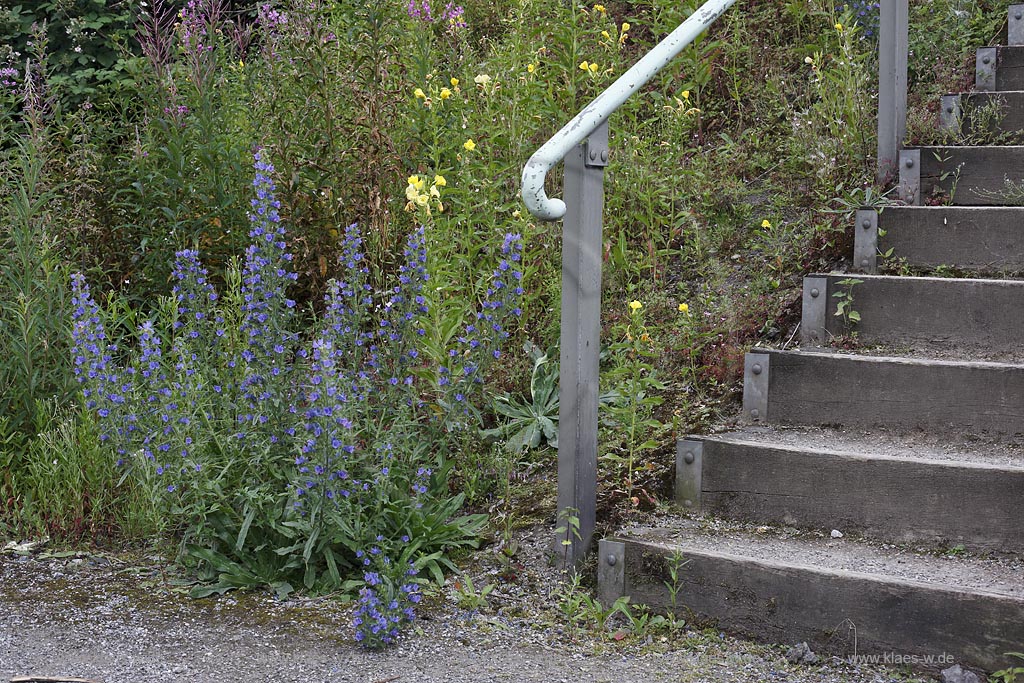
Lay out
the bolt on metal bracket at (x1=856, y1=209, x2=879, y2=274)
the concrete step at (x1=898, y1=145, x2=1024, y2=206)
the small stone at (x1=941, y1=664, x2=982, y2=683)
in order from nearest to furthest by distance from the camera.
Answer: the small stone at (x1=941, y1=664, x2=982, y2=683) < the bolt on metal bracket at (x1=856, y1=209, x2=879, y2=274) < the concrete step at (x1=898, y1=145, x2=1024, y2=206)

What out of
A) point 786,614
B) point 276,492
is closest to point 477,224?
point 276,492

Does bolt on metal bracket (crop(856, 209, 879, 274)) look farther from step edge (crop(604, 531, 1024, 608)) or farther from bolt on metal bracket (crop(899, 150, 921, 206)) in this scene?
step edge (crop(604, 531, 1024, 608))

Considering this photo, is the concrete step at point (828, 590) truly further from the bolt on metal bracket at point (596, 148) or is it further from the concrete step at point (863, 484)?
the bolt on metal bracket at point (596, 148)

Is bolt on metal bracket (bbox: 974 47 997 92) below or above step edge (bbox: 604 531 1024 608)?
above

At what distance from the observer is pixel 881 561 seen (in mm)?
2744

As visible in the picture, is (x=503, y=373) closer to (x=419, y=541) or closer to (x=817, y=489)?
(x=419, y=541)

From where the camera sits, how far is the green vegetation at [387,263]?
10.7 feet

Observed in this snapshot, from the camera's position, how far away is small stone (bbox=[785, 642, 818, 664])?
2.61m

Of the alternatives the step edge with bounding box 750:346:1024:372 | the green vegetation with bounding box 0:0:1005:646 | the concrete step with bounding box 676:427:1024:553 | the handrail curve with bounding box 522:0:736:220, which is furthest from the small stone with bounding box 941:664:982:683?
the handrail curve with bounding box 522:0:736:220

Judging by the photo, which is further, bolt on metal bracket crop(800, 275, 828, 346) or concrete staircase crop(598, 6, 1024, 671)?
Answer: bolt on metal bracket crop(800, 275, 828, 346)

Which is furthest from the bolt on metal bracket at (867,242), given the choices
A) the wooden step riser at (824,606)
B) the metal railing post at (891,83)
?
the wooden step riser at (824,606)

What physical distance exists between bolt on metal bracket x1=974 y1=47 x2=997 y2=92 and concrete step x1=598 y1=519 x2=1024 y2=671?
8.50ft

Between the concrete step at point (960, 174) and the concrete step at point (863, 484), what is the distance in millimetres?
1226

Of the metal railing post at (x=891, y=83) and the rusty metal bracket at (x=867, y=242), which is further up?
the metal railing post at (x=891, y=83)
